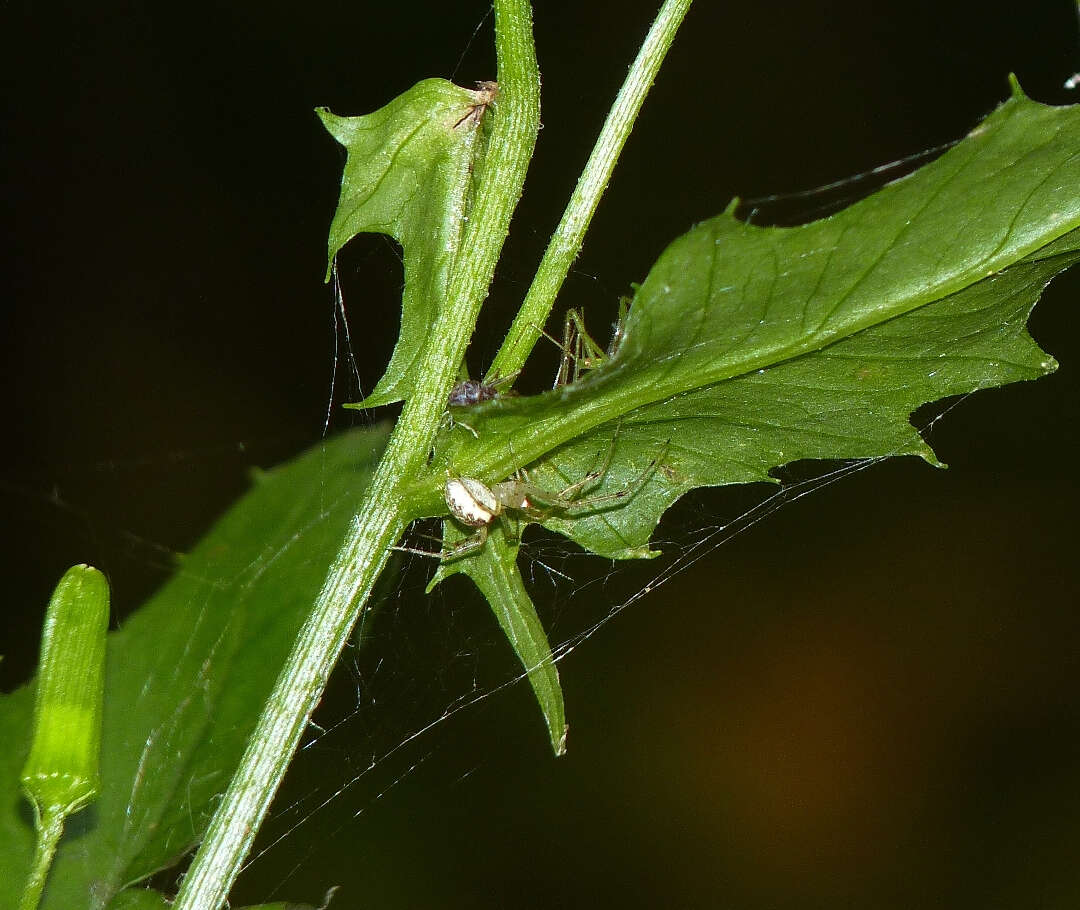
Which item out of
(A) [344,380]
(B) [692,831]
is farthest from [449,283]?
(B) [692,831]

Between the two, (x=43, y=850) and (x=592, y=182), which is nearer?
(x=43, y=850)

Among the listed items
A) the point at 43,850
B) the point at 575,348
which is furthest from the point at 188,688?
the point at 575,348

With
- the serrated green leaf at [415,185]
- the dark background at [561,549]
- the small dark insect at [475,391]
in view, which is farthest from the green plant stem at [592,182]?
the dark background at [561,549]

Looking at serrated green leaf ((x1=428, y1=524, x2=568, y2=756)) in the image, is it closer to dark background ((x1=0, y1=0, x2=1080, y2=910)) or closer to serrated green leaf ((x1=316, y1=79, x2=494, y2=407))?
serrated green leaf ((x1=316, y1=79, x2=494, y2=407))

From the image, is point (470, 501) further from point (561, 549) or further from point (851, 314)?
point (561, 549)

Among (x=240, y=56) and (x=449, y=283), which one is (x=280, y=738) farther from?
(x=240, y=56)

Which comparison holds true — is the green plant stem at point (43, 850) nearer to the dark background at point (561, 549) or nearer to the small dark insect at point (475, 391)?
the small dark insect at point (475, 391)

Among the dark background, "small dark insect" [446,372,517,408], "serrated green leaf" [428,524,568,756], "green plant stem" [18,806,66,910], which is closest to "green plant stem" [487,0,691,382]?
"small dark insect" [446,372,517,408]
